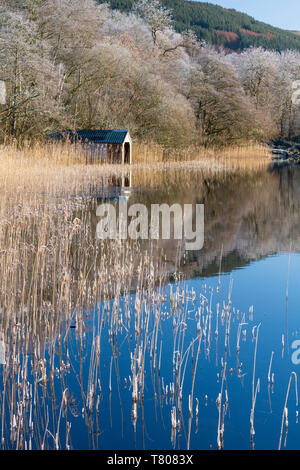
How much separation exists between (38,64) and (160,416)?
1714 centimetres

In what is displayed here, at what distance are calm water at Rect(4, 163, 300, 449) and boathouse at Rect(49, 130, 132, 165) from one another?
14.6 m

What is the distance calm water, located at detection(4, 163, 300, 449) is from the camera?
345 cm

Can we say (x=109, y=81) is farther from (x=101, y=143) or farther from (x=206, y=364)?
(x=206, y=364)

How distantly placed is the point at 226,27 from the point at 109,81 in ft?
385

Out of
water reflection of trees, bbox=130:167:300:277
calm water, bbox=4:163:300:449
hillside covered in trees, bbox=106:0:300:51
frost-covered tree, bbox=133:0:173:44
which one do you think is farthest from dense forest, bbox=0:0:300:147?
hillside covered in trees, bbox=106:0:300:51

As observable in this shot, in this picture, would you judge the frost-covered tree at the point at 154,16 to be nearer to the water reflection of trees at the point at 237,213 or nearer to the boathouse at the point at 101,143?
the boathouse at the point at 101,143

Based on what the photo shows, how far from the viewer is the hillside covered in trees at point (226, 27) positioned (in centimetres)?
12150

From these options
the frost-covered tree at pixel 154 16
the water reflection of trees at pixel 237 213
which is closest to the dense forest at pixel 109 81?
the frost-covered tree at pixel 154 16

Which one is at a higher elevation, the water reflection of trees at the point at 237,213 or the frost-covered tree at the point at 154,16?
the frost-covered tree at the point at 154,16

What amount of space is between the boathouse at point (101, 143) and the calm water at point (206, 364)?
1463 centimetres

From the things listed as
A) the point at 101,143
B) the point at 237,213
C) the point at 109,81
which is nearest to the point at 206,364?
the point at 237,213

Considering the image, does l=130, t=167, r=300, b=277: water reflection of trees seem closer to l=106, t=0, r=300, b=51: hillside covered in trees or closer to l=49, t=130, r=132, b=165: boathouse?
l=49, t=130, r=132, b=165: boathouse

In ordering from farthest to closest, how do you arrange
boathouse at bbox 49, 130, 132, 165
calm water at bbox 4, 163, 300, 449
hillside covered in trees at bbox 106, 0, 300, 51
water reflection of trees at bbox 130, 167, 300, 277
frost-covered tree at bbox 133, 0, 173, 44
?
hillside covered in trees at bbox 106, 0, 300, 51, frost-covered tree at bbox 133, 0, 173, 44, boathouse at bbox 49, 130, 132, 165, water reflection of trees at bbox 130, 167, 300, 277, calm water at bbox 4, 163, 300, 449
